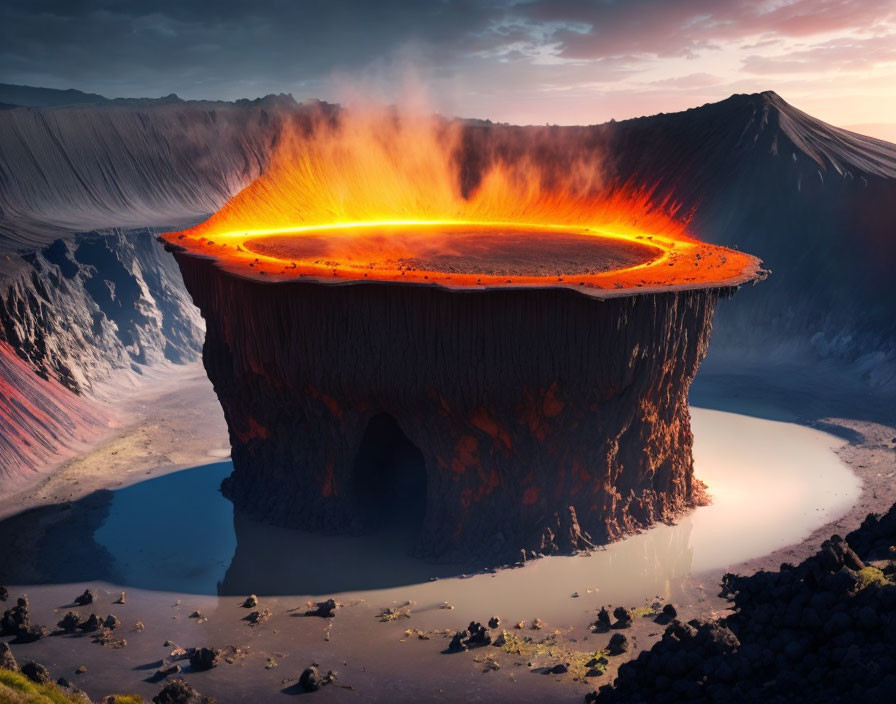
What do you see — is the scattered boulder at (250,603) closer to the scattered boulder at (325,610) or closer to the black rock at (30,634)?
the scattered boulder at (325,610)

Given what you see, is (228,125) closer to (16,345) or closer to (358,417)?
(16,345)

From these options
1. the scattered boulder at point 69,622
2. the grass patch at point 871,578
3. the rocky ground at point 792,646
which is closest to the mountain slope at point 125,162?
the scattered boulder at point 69,622

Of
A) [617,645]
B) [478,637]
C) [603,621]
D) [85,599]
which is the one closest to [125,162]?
[85,599]

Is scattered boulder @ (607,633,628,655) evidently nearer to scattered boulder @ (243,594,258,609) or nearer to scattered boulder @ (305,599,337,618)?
scattered boulder @ (305,599,337,618)

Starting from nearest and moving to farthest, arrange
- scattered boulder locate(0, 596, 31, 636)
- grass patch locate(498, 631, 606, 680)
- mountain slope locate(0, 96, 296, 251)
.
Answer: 1. grass patch locate(498, 631, 606, 680)
2. scattered boulder locate(0, 596, 31, 636)
3. mountain slope locate(0, 96, 296, 251)

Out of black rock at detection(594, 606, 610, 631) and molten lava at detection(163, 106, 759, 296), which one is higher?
molten lava at detection(163, 106, 759, 296)

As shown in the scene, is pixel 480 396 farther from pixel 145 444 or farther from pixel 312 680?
pixel 145 444

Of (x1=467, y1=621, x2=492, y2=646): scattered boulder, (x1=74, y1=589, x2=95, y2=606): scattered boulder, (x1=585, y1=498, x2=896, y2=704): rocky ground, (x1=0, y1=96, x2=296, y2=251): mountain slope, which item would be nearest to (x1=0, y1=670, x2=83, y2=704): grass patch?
(x1=74, y1=589, x2=95, y2=606): scattered boulder
